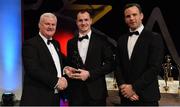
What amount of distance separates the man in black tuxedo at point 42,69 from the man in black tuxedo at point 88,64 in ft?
0.67

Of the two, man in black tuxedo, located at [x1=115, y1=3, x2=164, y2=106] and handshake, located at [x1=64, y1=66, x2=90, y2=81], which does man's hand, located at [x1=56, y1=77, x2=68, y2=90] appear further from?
man in black tuxedo, located at [x1=115, y1=3, x2=164, y2=106]

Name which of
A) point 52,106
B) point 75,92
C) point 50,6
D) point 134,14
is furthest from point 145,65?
point 50,6

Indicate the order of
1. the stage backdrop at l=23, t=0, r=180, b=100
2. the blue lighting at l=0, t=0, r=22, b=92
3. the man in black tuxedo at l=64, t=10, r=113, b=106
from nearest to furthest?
the man in black tuxedo at l=64, t=10, r=113, b=106, the stage backdrop at l=23, t=0, r=180, b=100, the blue lighting at l=0, t=0, r=22, b=92

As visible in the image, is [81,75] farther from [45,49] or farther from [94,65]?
[45,49]

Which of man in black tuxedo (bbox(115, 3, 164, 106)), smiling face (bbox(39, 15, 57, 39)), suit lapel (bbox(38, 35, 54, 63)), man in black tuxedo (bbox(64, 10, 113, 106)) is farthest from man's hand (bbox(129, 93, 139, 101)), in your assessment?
smiling face (bbox(39, 15, 57, 39))

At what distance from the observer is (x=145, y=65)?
308 centimetres

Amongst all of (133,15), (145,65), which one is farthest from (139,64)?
(133,15)

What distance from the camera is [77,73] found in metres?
3.15

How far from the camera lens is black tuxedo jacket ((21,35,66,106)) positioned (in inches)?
117

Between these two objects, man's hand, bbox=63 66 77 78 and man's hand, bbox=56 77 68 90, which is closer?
man's hand, bbox=56 77 68 90

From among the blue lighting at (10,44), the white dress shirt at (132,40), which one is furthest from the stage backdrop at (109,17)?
the white dress shirt at (132,40)

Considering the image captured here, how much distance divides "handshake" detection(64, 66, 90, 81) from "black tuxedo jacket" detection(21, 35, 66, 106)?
6.1 inches

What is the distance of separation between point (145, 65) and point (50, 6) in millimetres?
2896

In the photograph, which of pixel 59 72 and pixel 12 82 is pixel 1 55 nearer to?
pixel 12 82
